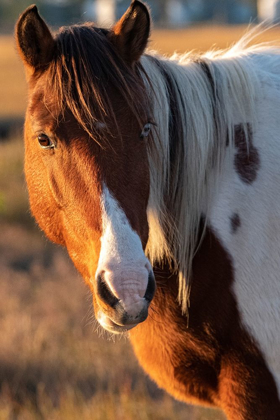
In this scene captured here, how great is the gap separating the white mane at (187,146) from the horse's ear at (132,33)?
19cm

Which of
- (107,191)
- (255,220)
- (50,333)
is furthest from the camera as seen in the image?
(50,333)

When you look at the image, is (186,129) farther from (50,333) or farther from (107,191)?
(50,333)

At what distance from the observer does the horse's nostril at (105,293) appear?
197cm

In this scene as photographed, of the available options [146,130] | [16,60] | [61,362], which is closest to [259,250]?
[146,130]

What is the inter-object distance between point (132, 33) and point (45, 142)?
0.60m

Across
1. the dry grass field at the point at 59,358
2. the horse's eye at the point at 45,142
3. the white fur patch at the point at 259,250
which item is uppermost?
the horse's eye at the point at 45,142

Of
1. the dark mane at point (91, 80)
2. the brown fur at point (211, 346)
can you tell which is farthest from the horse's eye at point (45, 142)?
the brown fur at point (211, 346)

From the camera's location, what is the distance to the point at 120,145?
2.20 meters

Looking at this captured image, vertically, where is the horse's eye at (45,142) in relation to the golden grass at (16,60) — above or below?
above

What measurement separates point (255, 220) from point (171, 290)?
529 millimetres

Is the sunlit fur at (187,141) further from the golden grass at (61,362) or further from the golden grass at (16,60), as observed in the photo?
the golden grass at (16,60)

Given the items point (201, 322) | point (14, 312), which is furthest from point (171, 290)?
point (14, 312)

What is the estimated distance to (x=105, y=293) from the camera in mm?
1983

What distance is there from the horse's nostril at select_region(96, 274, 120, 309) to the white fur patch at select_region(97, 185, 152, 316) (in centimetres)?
2
